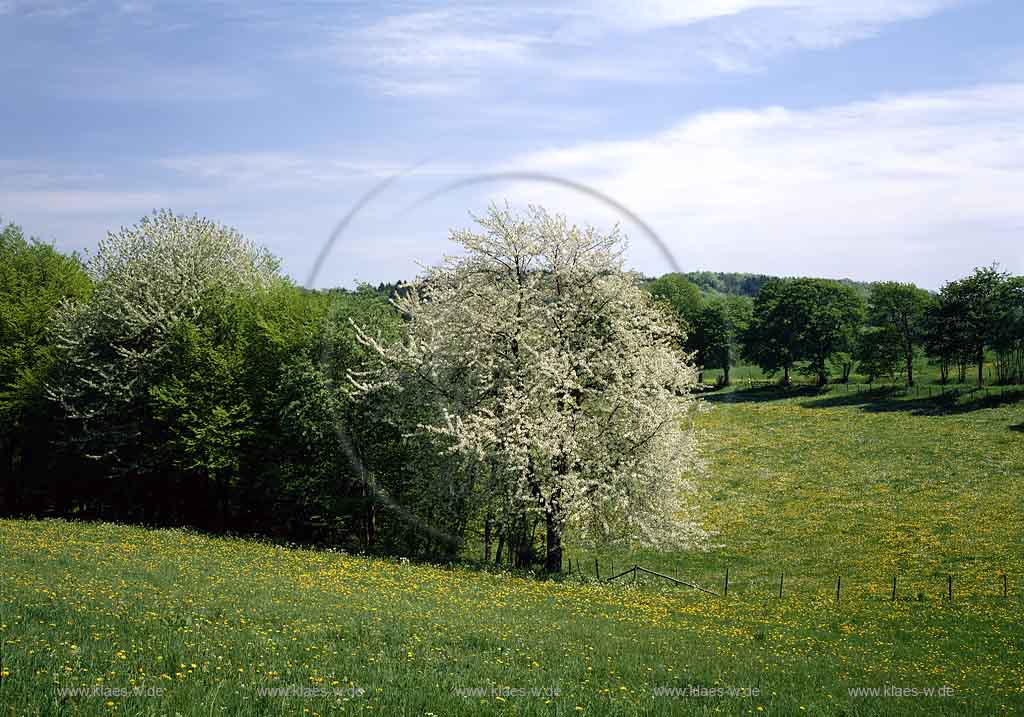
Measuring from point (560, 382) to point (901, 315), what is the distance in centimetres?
8460

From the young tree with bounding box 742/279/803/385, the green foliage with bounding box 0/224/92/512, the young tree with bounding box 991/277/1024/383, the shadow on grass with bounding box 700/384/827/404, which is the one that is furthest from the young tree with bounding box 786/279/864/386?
the green foliage with bounding box 0/224/92/512

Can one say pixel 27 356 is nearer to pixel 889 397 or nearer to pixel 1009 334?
pixel 889 397

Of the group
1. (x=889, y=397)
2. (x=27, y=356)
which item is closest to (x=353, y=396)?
(x=27, y=356)

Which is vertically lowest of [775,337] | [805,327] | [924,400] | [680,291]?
[924,400]

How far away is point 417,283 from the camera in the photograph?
37688mm

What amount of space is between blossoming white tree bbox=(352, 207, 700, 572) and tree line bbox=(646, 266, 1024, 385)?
1883 inches

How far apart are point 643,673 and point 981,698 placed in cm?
676

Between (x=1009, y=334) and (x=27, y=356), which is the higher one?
(x=1009, y=334)

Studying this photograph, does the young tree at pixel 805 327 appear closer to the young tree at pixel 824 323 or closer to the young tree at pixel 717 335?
the young tree at pixel 824 323

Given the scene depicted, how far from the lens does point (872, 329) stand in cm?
10256

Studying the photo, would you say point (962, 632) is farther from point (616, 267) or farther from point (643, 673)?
point (616, 267)

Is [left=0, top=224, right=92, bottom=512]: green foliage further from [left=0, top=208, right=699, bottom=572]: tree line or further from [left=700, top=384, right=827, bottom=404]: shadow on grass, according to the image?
→ [left=700, top=384, right=827, bottom=404]: shadow on grass

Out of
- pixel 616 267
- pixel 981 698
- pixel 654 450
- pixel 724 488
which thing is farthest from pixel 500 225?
pixel 724 488

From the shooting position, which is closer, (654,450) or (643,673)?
(643,673)
